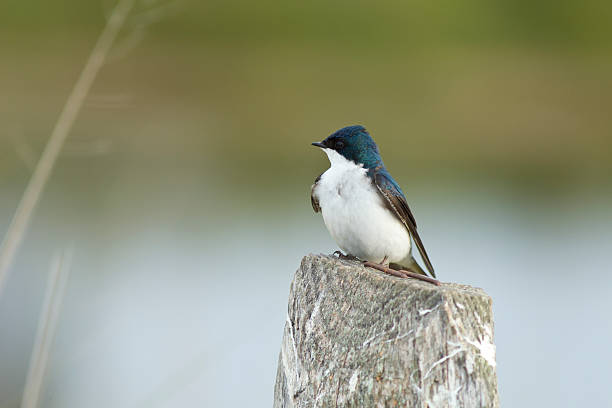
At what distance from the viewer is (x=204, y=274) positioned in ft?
17.1

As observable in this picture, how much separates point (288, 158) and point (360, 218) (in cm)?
420

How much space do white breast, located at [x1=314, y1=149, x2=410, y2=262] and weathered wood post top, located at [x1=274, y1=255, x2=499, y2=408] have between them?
834mm

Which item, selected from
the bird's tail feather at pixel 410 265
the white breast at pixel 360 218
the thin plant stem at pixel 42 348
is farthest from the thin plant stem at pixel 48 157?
the bird's tail feather at pixel 410 265

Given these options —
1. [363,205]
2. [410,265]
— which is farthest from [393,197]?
[410,265]

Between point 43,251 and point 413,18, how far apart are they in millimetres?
4303

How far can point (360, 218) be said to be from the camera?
8.07 feet

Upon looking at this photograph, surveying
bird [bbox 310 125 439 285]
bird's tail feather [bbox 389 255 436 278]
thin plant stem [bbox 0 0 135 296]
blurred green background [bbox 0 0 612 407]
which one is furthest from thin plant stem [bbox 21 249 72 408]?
blurred green background [bbox 0 0 612 407]

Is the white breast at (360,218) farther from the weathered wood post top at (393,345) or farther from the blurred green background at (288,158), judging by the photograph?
the blurred green background at (288,158)

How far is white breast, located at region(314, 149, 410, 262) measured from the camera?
246 cm

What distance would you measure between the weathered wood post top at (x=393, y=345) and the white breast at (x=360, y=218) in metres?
0.83

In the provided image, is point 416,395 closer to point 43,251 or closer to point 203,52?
point 43,251

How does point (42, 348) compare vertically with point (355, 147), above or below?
→ below

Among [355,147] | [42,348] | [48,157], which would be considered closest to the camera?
[42,348]

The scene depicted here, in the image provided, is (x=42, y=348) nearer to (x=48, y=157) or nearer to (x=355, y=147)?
(x=48, y=157)
